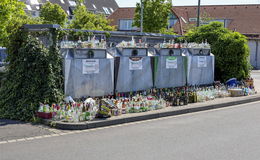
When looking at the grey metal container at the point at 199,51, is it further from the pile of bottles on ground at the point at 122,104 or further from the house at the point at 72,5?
the house at the point at 72,5

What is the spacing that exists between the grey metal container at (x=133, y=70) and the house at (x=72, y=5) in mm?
46230

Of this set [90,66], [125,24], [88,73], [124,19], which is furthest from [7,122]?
[124,19]

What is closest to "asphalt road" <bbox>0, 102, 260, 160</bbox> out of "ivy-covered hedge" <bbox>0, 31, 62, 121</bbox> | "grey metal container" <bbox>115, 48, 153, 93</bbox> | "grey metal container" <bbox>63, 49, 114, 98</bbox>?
"ivy-covered hedge" <bbox>0, 31, 62, 121</bbox>

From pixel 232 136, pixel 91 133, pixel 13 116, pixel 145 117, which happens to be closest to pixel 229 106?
pixel 145 117

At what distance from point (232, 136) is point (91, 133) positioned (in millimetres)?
3157

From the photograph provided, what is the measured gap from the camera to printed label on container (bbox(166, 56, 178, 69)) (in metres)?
14.4

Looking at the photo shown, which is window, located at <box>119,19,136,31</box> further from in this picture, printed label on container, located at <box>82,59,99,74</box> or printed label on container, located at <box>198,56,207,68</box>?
printed label on container, located at <box>82,59,99,74</box>

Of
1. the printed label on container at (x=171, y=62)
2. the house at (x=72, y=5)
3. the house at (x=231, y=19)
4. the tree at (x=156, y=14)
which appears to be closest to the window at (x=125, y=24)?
the house at (x=231, y=19)

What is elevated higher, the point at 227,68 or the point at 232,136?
the point at 227,68

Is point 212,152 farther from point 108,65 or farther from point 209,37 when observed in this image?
point 209,37

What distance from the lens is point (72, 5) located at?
6756 centimetres

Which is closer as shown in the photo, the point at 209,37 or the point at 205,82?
the point at 205,82

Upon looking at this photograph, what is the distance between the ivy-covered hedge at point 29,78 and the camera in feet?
32.3

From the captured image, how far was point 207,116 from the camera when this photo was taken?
1111 cm
